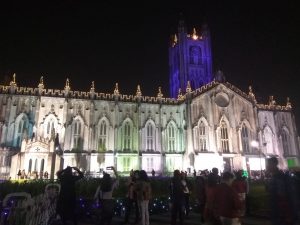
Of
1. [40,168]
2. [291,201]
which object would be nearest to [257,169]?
[40,168]

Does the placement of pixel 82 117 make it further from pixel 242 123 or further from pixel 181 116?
pixel 242 123

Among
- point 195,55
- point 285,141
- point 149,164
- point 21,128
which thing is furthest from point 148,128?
point 195,55

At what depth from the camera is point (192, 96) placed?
142 feet

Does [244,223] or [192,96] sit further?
[192,96]

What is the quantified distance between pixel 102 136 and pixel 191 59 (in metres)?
33.0

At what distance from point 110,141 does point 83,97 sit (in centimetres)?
784

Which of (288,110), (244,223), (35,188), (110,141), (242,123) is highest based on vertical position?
(288,110)

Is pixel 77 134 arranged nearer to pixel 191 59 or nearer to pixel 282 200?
pixel 191 59

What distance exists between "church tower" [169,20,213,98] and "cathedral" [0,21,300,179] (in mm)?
15515

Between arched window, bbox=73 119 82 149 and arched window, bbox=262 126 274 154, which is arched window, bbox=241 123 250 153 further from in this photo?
arched window, bbox=73 119 82 149

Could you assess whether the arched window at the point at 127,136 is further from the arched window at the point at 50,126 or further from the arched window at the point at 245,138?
the arched window at the point at 245,138

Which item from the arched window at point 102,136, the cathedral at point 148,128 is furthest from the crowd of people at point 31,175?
the arched window at point 102,136

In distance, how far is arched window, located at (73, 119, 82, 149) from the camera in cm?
3925

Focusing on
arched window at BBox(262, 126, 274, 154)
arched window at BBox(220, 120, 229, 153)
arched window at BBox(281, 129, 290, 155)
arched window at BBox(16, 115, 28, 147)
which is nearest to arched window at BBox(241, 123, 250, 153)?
arched window at BBox(220, 120, 229, 153)
